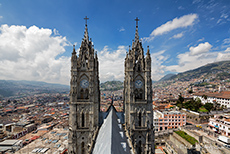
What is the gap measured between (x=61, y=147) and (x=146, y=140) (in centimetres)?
3650

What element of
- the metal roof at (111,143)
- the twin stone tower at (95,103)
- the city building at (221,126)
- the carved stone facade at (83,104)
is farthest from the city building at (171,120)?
the metal roof at (111,143)

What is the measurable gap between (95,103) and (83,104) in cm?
205

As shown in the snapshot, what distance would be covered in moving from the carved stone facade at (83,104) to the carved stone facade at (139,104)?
589 centimetres

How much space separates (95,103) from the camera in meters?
20.6

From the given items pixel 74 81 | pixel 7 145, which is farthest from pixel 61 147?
pixel 74 81

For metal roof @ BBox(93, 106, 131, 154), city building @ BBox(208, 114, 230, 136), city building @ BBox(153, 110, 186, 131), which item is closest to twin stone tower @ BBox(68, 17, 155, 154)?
metal roof @ BBox(93, 106, 131, 154)

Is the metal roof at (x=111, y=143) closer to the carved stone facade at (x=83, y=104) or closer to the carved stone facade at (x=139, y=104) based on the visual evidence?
the carved stone facade at (x=83, y=104)

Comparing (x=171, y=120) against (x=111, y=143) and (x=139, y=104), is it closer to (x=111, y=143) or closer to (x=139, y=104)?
(x=139, y=104)

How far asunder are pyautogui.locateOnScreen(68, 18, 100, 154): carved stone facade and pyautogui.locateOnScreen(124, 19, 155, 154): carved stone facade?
589 cm

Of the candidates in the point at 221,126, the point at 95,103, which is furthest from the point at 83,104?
the point at 221,126

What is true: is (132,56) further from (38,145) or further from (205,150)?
(38,145)

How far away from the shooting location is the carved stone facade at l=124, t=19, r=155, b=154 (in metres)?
20.9

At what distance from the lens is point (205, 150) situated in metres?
31.4

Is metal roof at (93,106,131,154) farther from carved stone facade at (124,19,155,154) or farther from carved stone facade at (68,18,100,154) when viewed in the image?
carved stone facade at (124,19,155,154)
